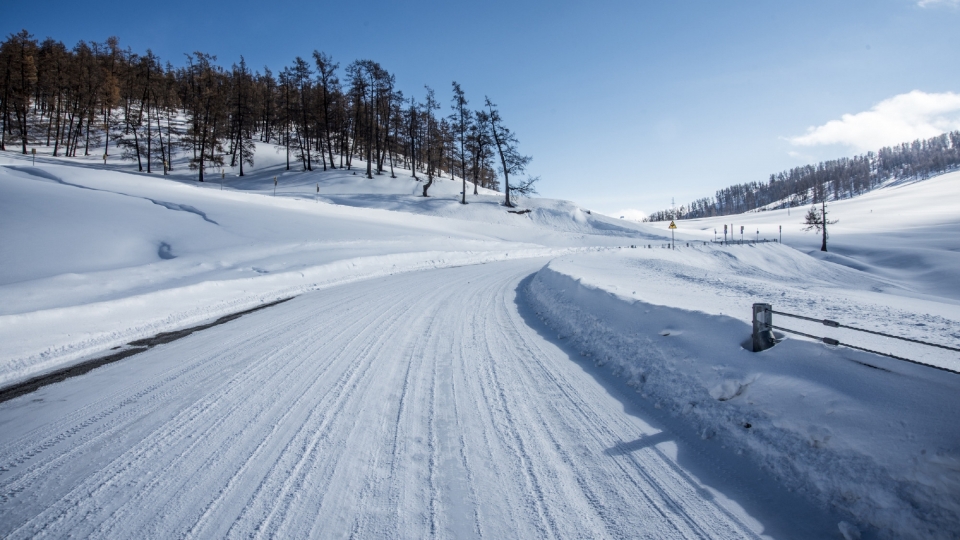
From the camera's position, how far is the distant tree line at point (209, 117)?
39.7 m

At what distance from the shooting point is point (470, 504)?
2510mm

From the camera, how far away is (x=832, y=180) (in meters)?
164

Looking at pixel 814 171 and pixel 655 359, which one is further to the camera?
pixel 814 171

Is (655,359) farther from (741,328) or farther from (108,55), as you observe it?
(108,55)

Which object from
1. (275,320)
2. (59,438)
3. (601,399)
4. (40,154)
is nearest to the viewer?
(59,438)

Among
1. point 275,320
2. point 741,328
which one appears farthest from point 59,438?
point 741,328

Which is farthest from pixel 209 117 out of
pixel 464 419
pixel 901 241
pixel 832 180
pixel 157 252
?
pixel 832 180

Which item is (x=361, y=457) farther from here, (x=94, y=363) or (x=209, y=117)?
(x=209, y=117)

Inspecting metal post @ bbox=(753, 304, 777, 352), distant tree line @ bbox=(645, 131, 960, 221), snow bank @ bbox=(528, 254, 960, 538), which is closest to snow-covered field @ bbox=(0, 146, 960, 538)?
snow bank @ bbox=(528, 254, 960, 538)

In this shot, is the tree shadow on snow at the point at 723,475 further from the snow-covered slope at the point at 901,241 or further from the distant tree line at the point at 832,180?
the distant tree line at the point at 832,180

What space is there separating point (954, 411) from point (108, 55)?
8925cm

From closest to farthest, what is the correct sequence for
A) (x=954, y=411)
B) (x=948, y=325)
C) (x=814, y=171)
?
(x=954, y=411)
(x=948, y=325)
(x=814, y=171)

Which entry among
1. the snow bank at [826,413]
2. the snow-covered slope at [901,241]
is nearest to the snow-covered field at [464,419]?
the snow bank at [826,413]

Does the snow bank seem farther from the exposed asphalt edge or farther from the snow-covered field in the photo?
the exposed asphalt edge
